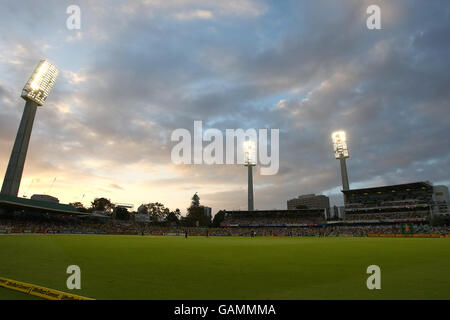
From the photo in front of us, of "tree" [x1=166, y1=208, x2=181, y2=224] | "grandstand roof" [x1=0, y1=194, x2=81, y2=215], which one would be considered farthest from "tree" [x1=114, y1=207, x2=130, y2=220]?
"grandstand roof" [x1=0, y1=194, x2=81, y2=215]

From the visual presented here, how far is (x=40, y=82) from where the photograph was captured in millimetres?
69500

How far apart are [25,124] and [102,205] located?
299 feet

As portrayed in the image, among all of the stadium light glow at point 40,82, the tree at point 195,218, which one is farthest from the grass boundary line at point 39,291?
the tree at point 195,218

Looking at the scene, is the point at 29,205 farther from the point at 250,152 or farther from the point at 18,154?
the point at 250,152

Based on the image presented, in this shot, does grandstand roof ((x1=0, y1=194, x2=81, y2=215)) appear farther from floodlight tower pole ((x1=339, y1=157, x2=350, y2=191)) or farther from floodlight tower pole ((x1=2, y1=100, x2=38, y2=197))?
floodlight tower pole ((x1=339, y1=157, x2=350, y2=191))

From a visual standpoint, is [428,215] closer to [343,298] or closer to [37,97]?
[343,298]

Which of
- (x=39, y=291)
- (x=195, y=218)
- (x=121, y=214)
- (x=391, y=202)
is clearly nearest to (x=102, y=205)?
(x=121, y=214)

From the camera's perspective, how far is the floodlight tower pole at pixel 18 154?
221 ft

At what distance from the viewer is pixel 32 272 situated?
9.49m

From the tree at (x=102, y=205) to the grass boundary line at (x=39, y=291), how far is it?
510ft

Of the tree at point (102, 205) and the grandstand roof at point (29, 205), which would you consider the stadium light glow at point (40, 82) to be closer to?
the grandstand roof at point (29, 205)

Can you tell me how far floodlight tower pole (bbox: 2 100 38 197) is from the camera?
221 ft
